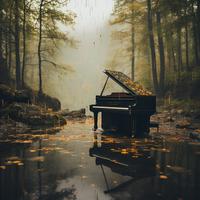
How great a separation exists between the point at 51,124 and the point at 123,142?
577 cm

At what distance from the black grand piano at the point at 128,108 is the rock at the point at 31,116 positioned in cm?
319

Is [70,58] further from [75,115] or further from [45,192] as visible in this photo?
[45,192]

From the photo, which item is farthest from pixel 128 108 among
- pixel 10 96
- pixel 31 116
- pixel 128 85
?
pixel 10 96

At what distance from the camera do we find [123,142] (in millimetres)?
9375

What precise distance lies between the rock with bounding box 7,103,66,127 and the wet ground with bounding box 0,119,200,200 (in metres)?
4.24

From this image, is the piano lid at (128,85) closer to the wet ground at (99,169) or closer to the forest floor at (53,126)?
the forest floor at (53,126)

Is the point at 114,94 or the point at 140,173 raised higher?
the point at 114,94

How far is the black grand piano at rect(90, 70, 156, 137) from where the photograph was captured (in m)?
10.4

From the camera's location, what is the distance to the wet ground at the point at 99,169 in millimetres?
4414

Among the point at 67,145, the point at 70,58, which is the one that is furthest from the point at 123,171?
the point at 70,58

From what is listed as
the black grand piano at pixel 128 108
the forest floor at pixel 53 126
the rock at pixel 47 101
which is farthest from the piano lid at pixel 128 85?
the rock at pixel 47 101

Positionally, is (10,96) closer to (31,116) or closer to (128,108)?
(31,116)

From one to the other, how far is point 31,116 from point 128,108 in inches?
231

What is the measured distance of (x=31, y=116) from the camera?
1373 cm
